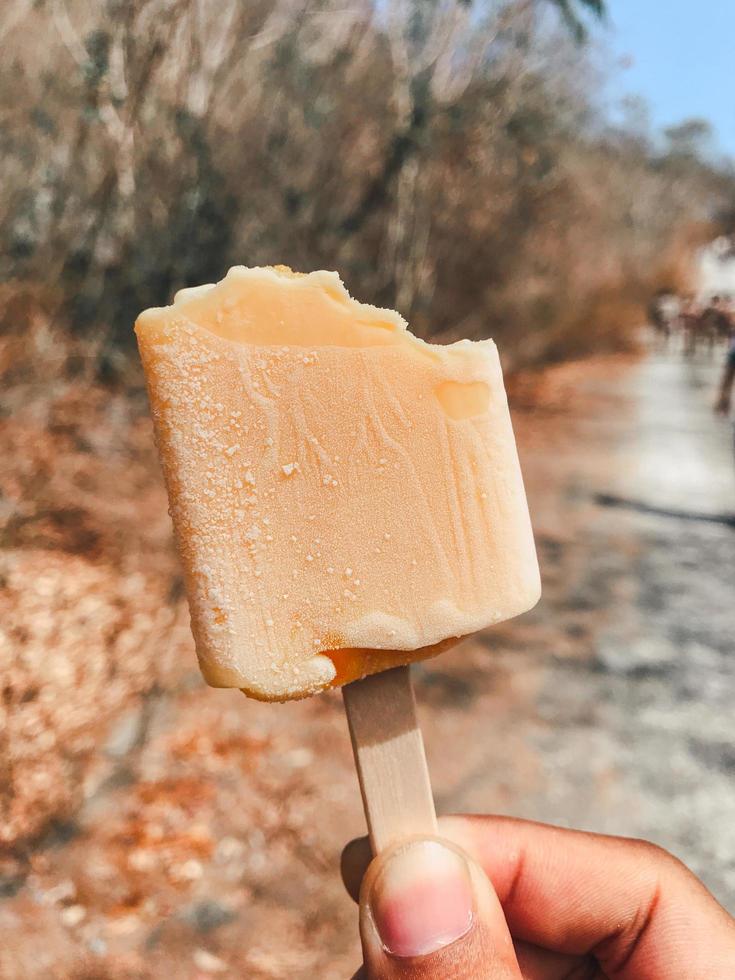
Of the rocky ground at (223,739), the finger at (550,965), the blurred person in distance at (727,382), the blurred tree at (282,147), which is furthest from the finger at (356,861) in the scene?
the blurred person in distance at (727,382)

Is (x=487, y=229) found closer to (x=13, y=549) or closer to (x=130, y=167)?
(x=130, y=167)

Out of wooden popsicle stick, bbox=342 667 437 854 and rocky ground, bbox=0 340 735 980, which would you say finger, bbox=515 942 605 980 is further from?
rocky ground, bbox=0 340 735 980

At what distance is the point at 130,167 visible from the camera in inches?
208

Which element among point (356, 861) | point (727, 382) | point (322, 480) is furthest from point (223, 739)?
point (727, 382)

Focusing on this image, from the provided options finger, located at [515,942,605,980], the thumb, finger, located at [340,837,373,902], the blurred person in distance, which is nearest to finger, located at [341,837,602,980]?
finger, located at [515,942,605,980]

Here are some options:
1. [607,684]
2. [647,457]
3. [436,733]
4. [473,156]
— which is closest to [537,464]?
[647,457]

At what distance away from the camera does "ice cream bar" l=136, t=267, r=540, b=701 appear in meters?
1.14

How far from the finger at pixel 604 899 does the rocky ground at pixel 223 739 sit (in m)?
1.28

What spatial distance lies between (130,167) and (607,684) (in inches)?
187

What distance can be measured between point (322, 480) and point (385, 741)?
1.64 feet

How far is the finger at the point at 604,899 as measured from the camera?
1.62 meters

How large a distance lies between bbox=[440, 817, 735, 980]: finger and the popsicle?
2.83 feet

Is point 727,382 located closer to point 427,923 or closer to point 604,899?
point 604,899

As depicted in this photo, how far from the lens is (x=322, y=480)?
1.20 m
